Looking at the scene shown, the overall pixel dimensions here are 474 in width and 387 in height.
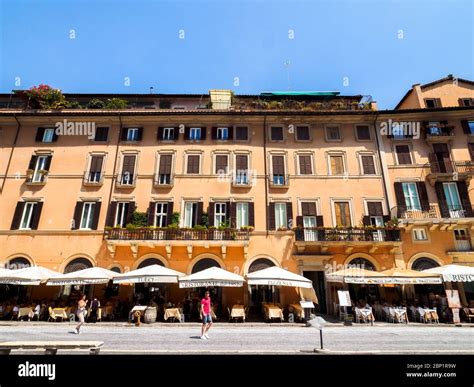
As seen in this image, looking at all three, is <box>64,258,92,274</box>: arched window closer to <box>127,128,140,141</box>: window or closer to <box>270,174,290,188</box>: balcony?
<box>127,128,140,141</box>: window

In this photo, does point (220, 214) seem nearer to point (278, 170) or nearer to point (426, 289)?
point (278, 170)

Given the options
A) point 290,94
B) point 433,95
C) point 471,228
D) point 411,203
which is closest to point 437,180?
point 411,203

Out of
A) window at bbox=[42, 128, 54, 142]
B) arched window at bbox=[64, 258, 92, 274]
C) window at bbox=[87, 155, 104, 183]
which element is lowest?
arched window at bbox=[64, 258, 92, 274]

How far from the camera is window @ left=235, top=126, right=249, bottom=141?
74.1ft

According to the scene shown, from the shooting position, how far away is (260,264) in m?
19.3

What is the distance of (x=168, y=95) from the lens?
27.8m

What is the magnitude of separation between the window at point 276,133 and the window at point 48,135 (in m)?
17.0

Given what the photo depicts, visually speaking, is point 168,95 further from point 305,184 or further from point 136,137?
point 305,184

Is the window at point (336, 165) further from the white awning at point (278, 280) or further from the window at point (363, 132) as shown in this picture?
the white awning at point (278, 280)

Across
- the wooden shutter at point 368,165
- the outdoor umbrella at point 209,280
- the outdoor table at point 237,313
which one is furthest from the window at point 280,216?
the wooden shutter at point 368,165

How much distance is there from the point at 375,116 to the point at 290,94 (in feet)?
26.8

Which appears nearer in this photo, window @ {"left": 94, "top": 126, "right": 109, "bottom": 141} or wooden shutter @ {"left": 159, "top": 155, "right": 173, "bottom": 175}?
wooden shutter @ {"left": 159, "top": 155, "right": 173, "bottom": 175}

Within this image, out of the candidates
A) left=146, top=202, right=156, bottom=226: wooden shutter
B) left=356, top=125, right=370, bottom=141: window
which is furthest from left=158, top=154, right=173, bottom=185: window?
left=356, top=125, right=370, bottom=141: window

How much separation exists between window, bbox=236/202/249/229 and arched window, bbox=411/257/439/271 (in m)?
11.3
